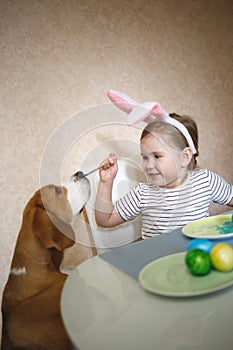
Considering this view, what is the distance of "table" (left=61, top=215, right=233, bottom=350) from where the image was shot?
0.51 m

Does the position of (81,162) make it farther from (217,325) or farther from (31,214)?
(217,325)

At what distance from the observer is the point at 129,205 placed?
3.97 feet

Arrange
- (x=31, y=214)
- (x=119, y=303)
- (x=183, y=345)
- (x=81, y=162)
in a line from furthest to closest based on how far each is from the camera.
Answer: (x=81, y=162) < (x=31, y=214) < (x=119, y=303) < (x=183, y=345)

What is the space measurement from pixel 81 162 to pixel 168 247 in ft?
1.28

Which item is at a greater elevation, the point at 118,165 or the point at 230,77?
the point at 230,77

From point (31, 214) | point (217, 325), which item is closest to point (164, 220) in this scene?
point (31, 214)

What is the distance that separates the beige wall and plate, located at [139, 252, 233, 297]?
2.28ft

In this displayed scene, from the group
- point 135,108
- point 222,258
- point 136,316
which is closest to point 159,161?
point 135,108

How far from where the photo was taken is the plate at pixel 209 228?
0.86 m

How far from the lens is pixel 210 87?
1864mm

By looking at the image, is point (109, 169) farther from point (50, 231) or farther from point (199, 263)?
point (199, 263)

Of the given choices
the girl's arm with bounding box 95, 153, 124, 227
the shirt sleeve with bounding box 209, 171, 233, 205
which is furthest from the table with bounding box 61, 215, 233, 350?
the shirt sleeve with bounding box 209, 171, 233, 205

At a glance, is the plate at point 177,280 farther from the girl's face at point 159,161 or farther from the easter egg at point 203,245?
the girl's face at point 159,161

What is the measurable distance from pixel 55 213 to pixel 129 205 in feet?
1.36
